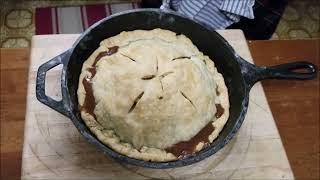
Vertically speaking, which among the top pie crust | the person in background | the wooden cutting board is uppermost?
the person in background

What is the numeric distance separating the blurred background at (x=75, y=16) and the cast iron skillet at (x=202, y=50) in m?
0.38

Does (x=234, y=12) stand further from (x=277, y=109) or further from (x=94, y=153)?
(x=94, y=153)

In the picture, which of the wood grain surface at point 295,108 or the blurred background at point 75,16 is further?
the blurred background at point 75,16

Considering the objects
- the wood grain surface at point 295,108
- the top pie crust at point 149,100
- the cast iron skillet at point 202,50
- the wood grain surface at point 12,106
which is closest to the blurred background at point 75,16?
the wood grain surface at point 295,108

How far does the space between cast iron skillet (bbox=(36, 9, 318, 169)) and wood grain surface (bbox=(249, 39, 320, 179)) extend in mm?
237

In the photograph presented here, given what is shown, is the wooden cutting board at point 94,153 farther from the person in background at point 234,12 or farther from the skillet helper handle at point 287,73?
the person in background at point 234,12

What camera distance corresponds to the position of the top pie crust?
2.98ft

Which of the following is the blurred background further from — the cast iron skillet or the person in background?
the cast iron skillet

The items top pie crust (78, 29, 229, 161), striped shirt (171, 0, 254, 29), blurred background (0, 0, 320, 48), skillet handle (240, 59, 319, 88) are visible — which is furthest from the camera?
blurred background (0, 0, 320, 48)

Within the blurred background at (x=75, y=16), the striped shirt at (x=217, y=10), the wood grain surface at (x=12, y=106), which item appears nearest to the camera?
the wood grain surface at (x=12, y=106)

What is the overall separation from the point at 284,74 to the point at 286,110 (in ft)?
0.88

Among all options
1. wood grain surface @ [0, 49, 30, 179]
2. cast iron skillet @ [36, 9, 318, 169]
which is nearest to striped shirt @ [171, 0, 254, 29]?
cast iron skillet @ [36, 9, 318, 169]

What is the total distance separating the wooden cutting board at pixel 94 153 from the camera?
3.14 feet

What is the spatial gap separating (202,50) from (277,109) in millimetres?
334
